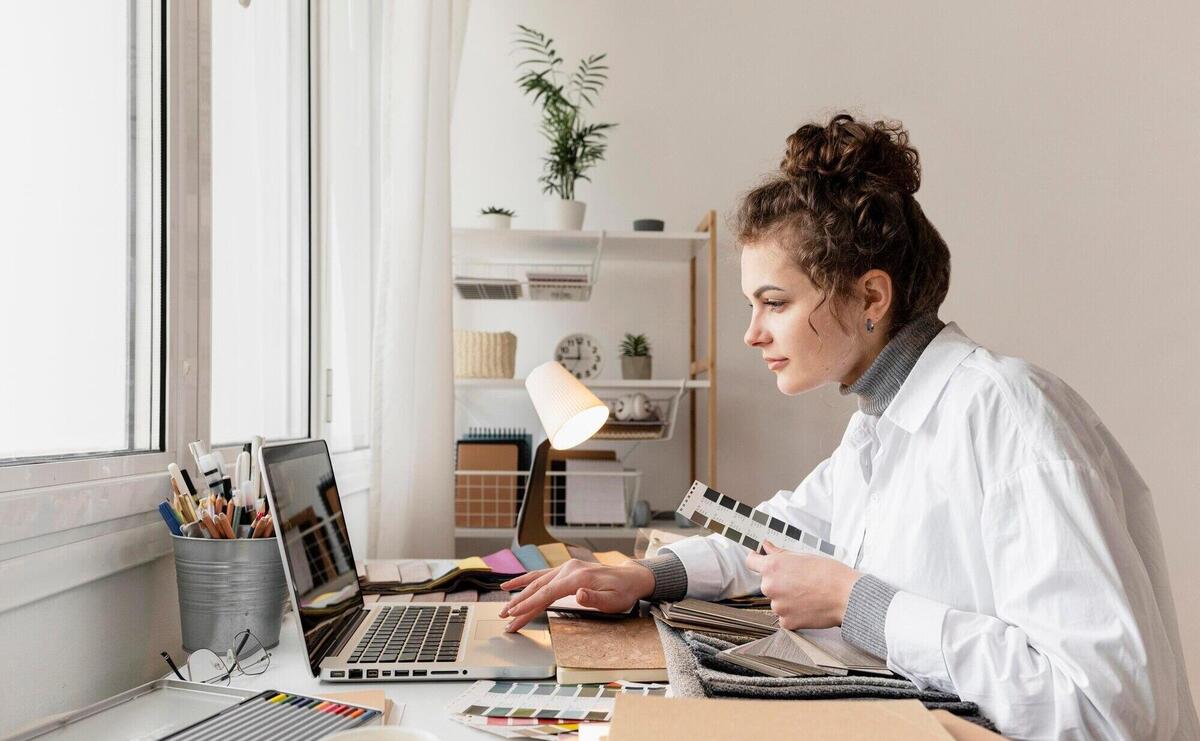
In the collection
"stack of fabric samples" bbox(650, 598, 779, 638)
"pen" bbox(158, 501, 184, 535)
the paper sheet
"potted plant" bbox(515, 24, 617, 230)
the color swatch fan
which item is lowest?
the paper sheet

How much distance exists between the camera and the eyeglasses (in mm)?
880

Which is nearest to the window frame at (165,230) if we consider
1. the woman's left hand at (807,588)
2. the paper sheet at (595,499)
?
the woman's left hand at (807,588)

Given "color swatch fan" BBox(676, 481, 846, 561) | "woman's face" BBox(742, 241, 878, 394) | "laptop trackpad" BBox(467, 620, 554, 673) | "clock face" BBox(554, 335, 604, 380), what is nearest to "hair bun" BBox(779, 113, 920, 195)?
"woman's face" BBox(742, 241, 878, 394)

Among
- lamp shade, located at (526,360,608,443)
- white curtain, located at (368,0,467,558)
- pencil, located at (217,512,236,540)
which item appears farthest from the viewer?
white curtain, located at (368,0,467,558)

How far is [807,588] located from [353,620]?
0.54 metres

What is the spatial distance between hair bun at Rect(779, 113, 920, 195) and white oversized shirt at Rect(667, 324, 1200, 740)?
19 centimetres

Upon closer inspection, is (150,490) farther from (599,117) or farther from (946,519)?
(599,117)

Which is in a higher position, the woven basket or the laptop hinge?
the woven basket

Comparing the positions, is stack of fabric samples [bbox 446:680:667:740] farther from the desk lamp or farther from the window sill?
the desk lamp

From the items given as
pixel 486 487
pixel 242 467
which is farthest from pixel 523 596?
pixel 486 487

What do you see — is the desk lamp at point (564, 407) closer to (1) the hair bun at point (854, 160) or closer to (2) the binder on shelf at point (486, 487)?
(1) the hair bun at point (854, 160)

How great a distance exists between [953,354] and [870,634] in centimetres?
33

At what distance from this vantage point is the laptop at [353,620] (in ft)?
2.95

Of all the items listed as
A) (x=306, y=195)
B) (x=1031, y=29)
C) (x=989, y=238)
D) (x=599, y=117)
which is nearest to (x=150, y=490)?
(x=306, y=195)
